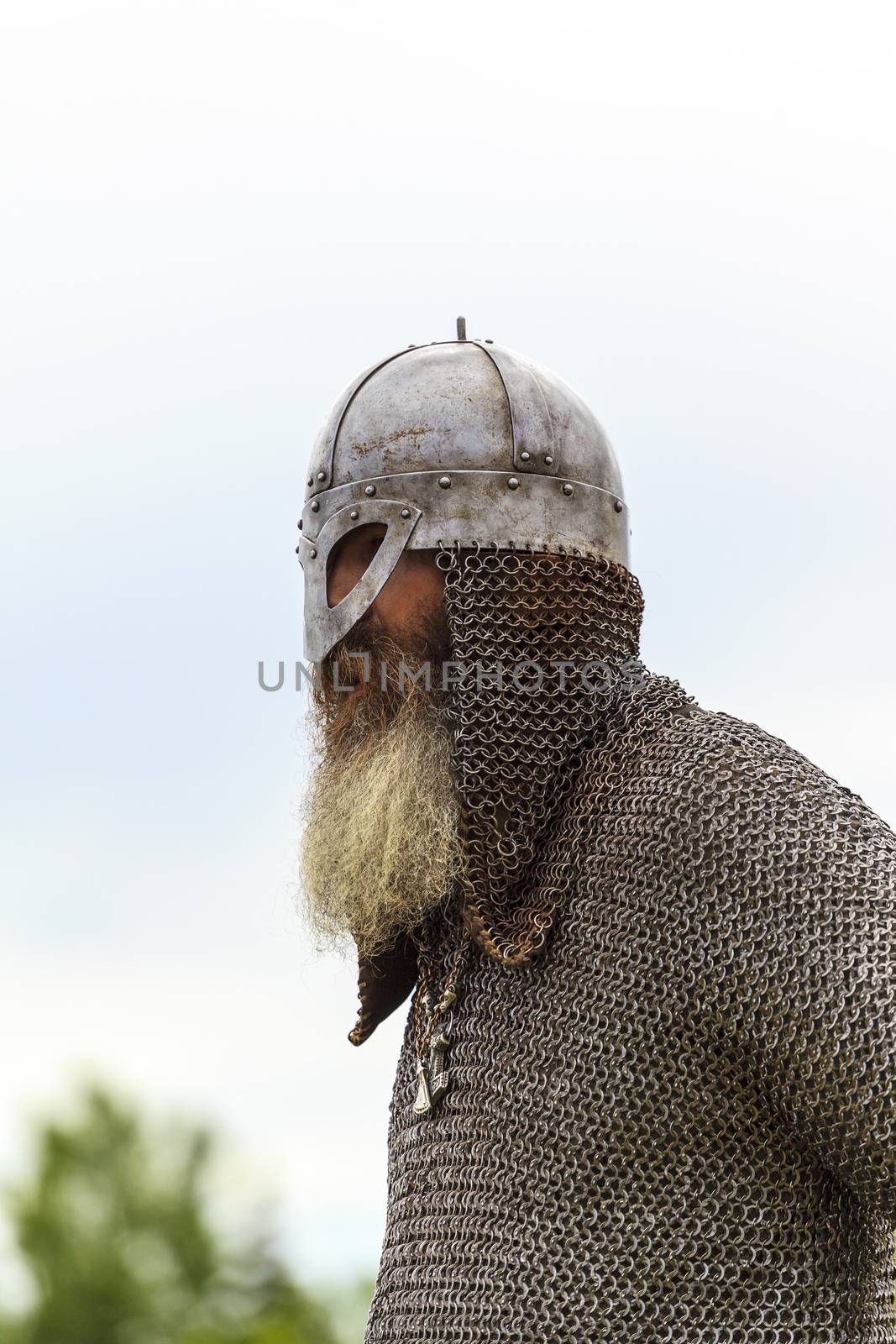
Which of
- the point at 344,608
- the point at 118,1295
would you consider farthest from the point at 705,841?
the point at 118,1295

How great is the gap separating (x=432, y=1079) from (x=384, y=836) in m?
0.55

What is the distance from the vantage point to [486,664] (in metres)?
3.86

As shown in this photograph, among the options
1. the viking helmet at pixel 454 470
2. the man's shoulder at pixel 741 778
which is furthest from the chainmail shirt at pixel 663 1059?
the viking helmet at pixel 454 470

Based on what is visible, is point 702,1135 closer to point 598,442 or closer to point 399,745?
point 399,745

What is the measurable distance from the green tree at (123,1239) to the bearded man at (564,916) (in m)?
16.2

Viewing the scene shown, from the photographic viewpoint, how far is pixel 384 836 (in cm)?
388

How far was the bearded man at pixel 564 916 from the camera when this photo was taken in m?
3.16

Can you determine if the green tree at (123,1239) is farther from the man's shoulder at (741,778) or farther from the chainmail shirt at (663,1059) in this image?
the man's shoulder at (741,778)

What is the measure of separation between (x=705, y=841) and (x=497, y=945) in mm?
563

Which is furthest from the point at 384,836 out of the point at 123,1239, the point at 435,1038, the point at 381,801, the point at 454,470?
the point at 123,1239

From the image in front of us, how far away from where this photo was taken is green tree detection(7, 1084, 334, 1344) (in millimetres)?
19406

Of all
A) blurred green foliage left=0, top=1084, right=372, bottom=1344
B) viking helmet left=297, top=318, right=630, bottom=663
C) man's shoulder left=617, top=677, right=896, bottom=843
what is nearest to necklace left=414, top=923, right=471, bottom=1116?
man's shoulder left=617, top=677, right=896, bottom=843

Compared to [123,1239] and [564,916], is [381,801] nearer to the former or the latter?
[564,916]

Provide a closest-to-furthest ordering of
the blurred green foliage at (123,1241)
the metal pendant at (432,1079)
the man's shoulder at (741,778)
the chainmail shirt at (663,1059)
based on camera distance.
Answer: the chainmail shirt at (663,1059) < the man's shoulder at (741,778) < the metal pendant at (432,1079) < the blurred green foliage at (123,1241)
